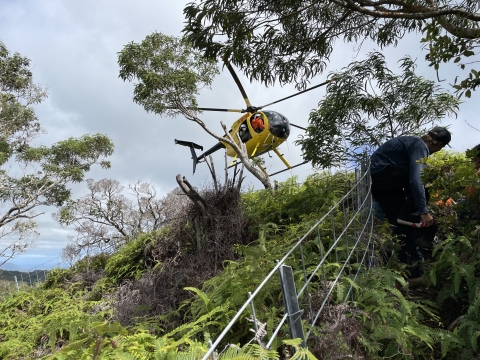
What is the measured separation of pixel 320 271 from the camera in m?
3.56

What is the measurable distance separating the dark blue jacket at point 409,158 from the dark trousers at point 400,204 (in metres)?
0.10

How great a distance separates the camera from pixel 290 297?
5.91ft

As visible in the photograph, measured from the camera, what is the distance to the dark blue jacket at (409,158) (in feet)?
13.8

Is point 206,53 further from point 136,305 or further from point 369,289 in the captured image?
point 369,289

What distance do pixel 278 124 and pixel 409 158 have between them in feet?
33.2

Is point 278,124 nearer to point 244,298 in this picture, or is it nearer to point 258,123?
point 258,123

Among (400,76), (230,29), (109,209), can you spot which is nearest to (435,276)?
(230,29)

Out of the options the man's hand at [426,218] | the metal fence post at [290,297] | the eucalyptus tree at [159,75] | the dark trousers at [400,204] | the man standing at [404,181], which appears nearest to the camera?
the metal fence post at [290,297]

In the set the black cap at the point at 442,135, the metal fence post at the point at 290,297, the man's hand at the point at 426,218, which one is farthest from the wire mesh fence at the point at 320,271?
the black cap at the point at 442,135

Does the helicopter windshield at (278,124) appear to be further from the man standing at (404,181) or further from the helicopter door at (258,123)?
the man standing at (404,181)

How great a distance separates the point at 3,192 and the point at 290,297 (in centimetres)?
2016

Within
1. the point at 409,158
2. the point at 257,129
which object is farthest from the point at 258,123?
the point at 409,158

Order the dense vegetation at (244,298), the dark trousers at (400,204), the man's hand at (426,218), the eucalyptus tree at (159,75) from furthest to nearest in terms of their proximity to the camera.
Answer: the eucalyptus tree at (159,75) < the dark trousers at (400,204) < the man's hand at (426,218) < the dense vegetation at (244,298)

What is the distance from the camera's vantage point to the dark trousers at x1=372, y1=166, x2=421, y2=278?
4414 mm
